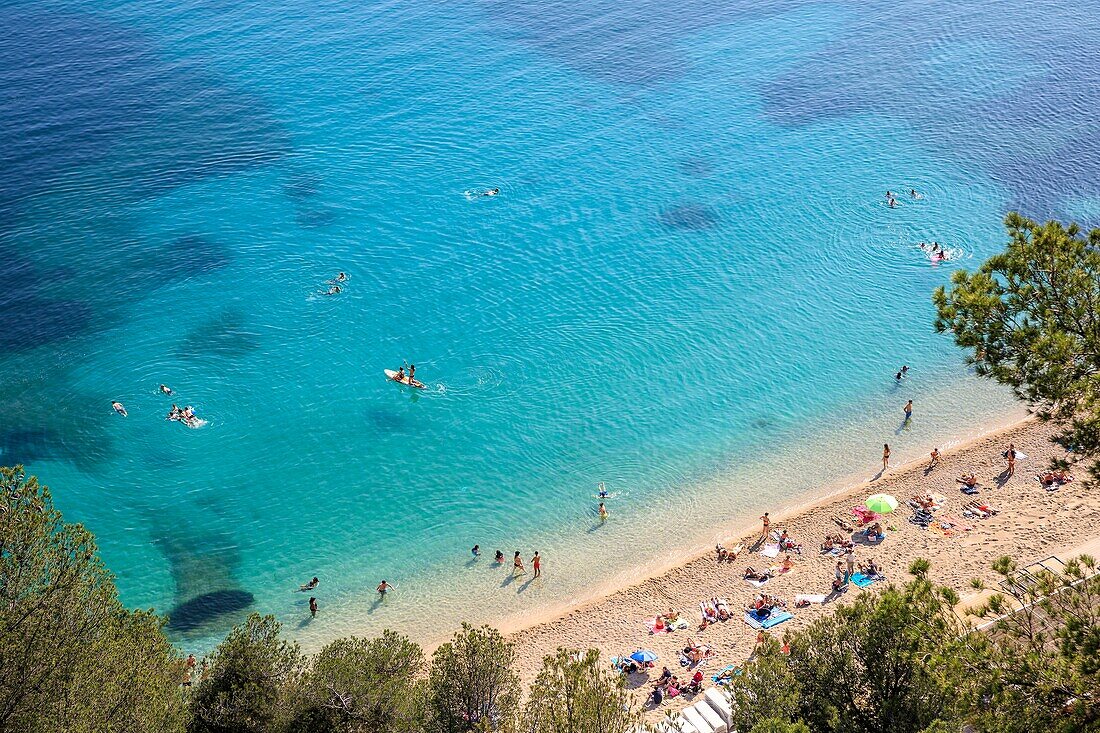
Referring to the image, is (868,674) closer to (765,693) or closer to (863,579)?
(765,693)

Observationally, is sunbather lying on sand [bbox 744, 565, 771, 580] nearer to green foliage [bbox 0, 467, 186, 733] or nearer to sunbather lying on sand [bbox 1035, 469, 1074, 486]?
sunbather lying on sand [bbox 1035, 469, 1074, 486]

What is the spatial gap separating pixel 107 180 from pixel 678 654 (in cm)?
4963

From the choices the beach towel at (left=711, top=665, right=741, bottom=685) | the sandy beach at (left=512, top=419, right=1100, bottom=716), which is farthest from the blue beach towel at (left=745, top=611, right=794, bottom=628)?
the beach towel at (left=711, top=665, right=741, bottom=685)

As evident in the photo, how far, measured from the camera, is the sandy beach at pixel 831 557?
1239 inches

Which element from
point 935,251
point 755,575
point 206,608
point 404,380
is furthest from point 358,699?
point 935,251

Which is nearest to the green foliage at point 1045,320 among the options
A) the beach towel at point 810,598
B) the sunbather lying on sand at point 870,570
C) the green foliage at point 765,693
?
the green foliage at point 765,693

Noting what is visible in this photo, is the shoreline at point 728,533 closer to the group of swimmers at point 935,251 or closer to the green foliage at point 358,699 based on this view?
the green foliage at point 358,699

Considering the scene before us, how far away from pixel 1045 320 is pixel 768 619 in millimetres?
16331

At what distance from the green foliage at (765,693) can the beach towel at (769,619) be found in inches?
388

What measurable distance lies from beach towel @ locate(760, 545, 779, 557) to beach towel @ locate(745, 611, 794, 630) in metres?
3.26

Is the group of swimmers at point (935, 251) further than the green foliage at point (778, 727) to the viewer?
Yes

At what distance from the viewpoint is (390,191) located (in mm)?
58875

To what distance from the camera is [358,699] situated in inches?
873

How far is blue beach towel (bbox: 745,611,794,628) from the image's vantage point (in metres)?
31.5
